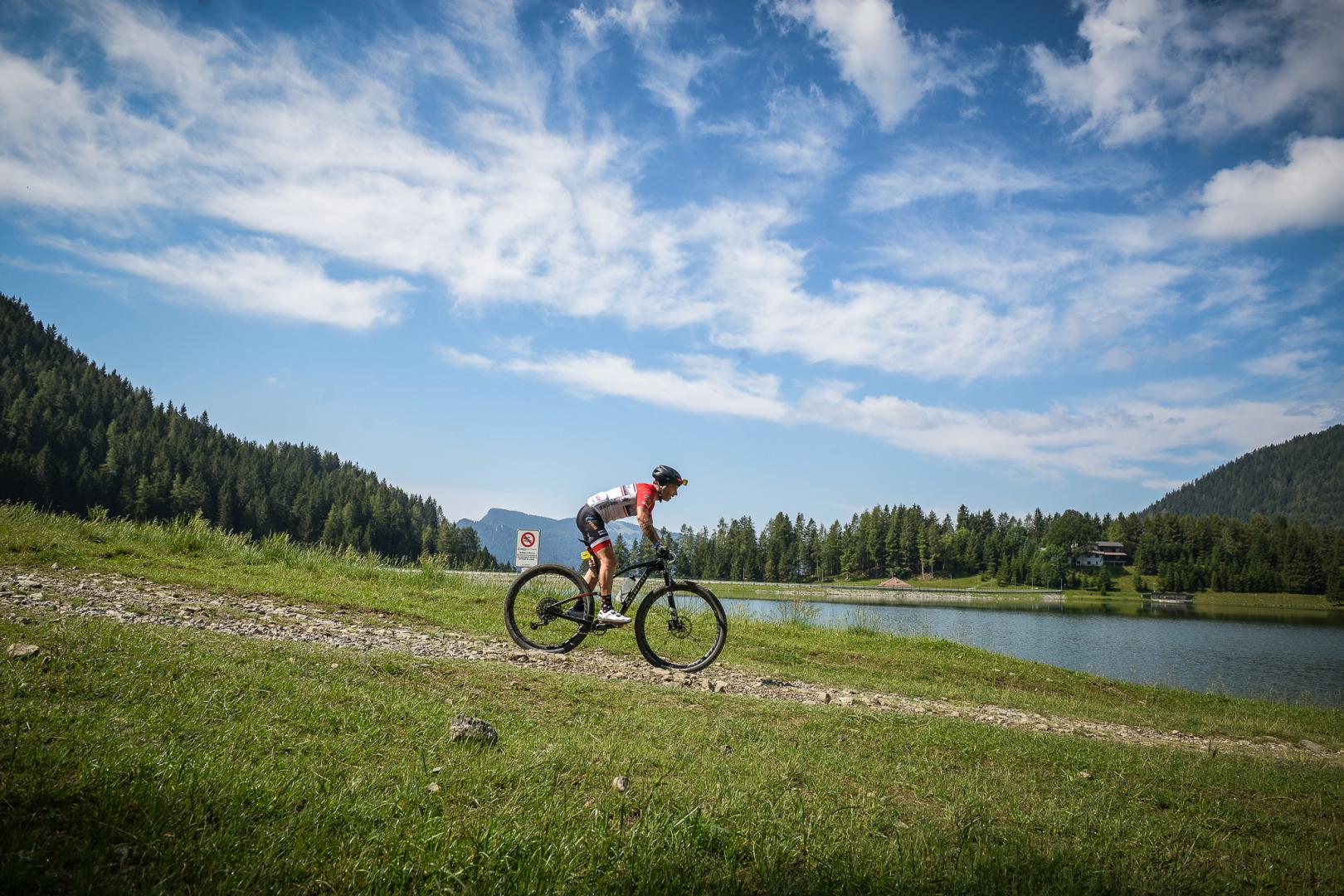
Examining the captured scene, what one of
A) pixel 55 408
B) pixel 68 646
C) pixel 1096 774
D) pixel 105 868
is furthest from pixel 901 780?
pixel 55 408

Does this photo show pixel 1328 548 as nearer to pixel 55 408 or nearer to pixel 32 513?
pixel 32 513

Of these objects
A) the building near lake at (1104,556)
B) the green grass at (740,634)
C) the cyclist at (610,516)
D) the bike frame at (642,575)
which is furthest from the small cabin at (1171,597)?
the cyclist at (610,516)

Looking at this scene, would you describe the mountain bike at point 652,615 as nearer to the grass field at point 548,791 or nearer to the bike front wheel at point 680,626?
the bike front wheel at point 680,626

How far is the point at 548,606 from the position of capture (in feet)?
36.6

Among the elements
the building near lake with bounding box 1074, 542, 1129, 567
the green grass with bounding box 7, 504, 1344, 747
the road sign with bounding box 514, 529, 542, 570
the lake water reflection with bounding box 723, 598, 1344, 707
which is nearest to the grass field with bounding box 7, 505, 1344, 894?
the green grass with bounding box 7, 504, 1344, 747

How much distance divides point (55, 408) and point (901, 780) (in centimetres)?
17750

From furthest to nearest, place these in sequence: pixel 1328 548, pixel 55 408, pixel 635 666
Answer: pixel 1328 548, pixel 55 408, pixel 635 666

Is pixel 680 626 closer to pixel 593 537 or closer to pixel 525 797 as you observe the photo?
pixel 593 537

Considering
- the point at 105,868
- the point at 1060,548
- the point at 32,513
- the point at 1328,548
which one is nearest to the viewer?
the point at 105,868

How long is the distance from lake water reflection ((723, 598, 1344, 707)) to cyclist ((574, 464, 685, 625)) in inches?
492

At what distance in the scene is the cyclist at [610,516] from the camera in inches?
414

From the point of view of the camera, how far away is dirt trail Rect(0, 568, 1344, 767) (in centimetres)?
930

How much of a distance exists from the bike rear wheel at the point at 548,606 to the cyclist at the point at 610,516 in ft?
1.33

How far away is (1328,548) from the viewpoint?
147375mm
